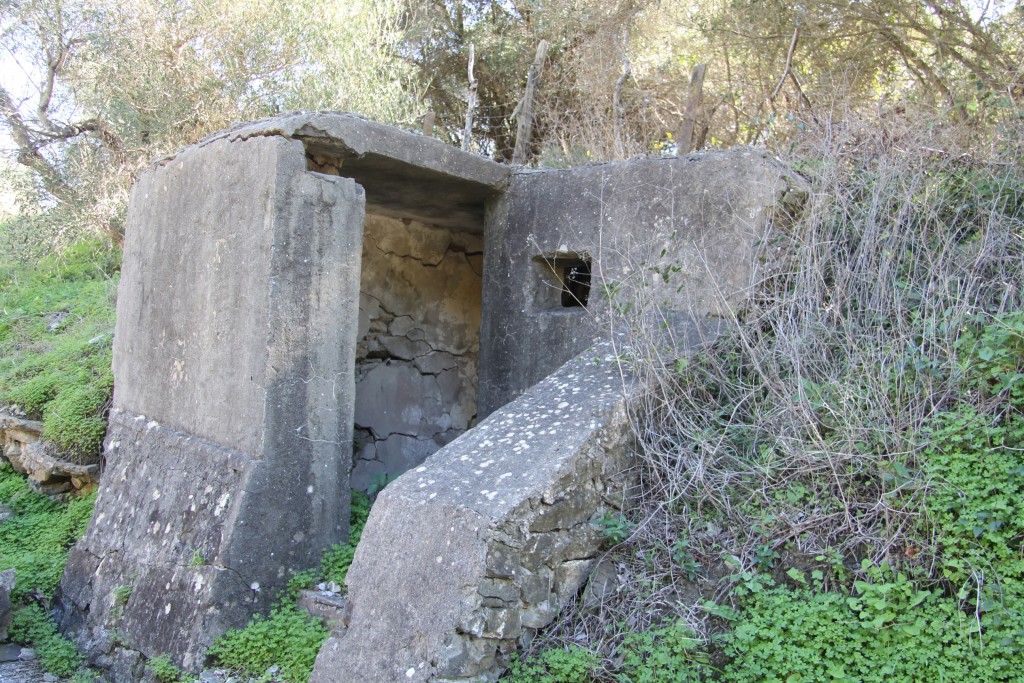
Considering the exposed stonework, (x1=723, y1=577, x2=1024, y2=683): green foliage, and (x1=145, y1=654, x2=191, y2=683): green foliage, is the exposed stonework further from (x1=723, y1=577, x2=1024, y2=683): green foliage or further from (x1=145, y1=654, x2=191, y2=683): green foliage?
(x1=723, y1=577, x2=1024, y2=683): green foliage

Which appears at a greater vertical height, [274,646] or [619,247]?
[619,247]

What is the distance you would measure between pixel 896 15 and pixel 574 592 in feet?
19.2

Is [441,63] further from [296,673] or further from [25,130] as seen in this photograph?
[296,673]

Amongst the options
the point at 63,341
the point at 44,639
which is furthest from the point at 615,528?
the point at 63,341

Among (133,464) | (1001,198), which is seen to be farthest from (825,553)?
(133,464)

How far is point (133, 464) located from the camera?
512 cm

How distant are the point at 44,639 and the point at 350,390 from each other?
2.29 m

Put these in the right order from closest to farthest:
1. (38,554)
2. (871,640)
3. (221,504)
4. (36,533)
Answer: (871,640), (221,504), (38,554), (36,533)

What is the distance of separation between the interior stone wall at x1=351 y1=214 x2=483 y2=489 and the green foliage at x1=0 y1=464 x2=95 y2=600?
192 centimetres

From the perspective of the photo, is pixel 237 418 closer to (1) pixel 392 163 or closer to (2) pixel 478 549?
(1) pixel 392 163

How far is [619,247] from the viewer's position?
4.73 metres

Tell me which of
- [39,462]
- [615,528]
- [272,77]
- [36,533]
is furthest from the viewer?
[272,77]

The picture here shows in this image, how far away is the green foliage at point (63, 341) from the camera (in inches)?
250

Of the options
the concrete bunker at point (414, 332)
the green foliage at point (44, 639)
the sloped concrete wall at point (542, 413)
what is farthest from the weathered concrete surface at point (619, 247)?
the green foliage at point (44, 639)
